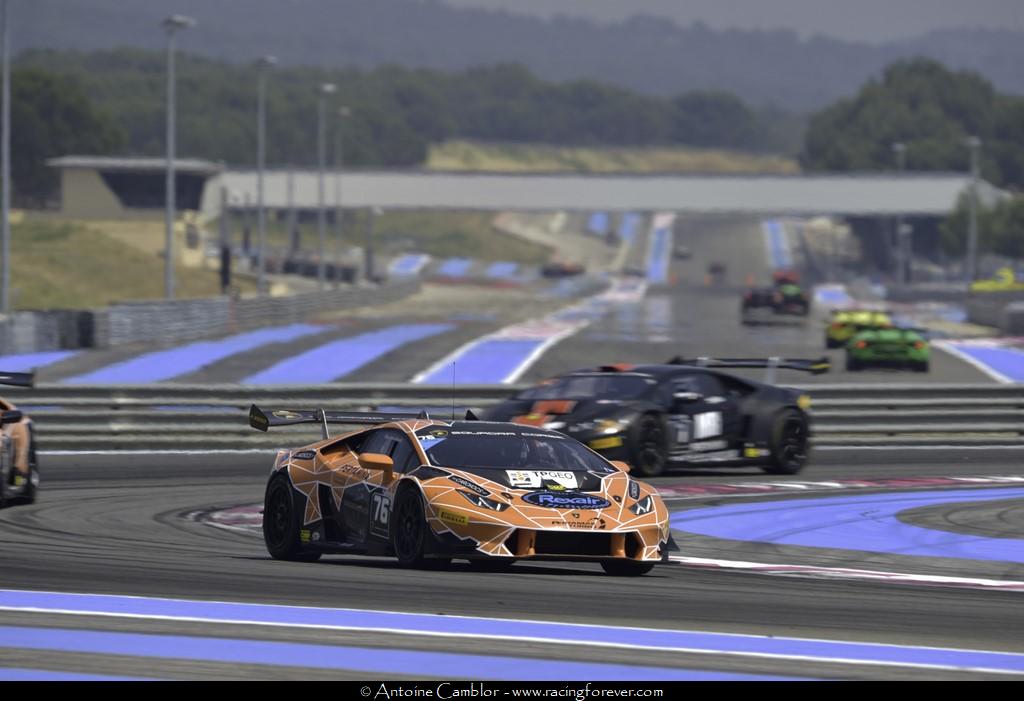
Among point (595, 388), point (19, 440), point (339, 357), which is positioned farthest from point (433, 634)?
point (339, 357)

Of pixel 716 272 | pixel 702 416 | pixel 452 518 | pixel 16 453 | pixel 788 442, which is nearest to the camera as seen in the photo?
pixel 452 518

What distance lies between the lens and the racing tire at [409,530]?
1155 cm

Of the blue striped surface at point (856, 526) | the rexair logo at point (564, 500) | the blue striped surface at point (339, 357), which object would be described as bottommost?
the blue striped surface at point (339, 357)

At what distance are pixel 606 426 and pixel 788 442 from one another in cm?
248

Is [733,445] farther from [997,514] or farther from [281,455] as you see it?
[281,455]

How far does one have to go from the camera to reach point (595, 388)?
20000mm

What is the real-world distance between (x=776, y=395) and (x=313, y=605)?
11561 mm

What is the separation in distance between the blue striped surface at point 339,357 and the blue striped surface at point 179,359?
5.33 feet

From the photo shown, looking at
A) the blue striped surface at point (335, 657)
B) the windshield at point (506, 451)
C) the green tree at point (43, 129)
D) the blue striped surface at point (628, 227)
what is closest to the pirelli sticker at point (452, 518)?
the windshield at point (506, 451)

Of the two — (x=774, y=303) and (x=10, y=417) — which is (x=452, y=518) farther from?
(x=774, y=303)

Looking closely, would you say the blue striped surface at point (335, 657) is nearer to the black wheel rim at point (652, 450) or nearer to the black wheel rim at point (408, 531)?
the black wheel rim at point (408, 531)

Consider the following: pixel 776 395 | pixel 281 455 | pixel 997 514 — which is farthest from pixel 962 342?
pixel 281 455

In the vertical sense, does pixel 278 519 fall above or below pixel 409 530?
below

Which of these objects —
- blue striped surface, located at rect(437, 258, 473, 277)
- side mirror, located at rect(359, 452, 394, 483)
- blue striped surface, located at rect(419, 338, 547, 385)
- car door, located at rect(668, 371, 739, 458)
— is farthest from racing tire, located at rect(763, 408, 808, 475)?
blue striped surface, located at rect(437, 258, 473, 277)
